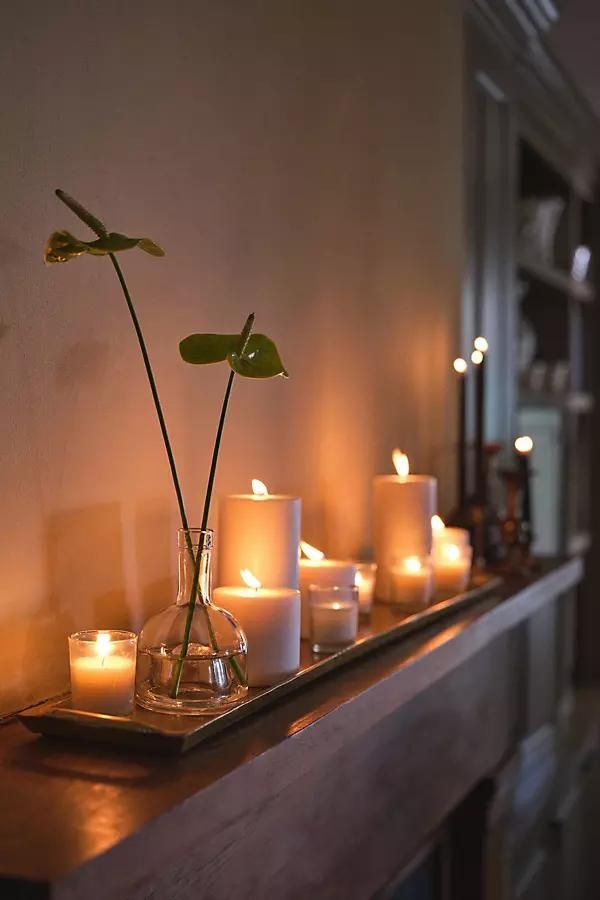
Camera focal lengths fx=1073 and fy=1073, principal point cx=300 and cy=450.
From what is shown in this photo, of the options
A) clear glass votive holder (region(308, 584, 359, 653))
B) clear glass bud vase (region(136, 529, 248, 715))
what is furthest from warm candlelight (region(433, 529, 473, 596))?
clear glass bud vase (region(136, 529, 248, 715))

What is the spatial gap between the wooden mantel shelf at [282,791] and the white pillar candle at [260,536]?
0.13 m

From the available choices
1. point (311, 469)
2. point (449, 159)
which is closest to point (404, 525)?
point (311, 469)

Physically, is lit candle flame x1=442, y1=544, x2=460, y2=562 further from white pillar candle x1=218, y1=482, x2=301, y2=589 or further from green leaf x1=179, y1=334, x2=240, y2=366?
green leaf x1=179, y1=334, x2=240, y2=366

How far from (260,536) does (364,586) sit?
0.32 metres

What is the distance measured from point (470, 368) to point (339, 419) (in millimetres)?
636

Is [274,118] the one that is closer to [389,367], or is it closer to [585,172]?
[389,367]

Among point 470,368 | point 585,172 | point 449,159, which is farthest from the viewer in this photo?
point 585,172

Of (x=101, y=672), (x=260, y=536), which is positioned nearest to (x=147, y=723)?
(x=101, y=672)

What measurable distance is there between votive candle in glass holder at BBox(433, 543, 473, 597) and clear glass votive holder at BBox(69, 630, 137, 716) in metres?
0.76

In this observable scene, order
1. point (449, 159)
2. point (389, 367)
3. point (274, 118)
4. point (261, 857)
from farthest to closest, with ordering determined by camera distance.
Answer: point (449, 159) < point (389, 367) < point (274, 118) < point (261, 857)

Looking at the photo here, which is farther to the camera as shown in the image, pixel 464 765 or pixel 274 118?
pixel 464 765

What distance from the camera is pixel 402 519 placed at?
4.96ft

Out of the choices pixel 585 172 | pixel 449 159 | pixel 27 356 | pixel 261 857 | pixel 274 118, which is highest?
pixel 585 172

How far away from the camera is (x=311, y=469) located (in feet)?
4.91
